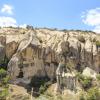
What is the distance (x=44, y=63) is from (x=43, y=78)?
2727 mm

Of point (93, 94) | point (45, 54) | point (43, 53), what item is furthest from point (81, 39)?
point (93, 94)

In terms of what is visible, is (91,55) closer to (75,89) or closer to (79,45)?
(79,45)

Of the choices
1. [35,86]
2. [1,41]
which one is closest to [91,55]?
[35,86]

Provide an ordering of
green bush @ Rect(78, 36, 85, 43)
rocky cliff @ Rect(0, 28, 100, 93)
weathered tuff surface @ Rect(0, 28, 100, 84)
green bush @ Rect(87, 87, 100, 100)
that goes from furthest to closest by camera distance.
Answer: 1. green bush @ Rect(78, 36, 85, 43)
2. weathered tuff surface @ Rect(0, 28, 100, 84)
3. rocky cliff @ Rect(0, 28, 100, 93)
4. green bush @ Rect(87, 87, 100, 100)

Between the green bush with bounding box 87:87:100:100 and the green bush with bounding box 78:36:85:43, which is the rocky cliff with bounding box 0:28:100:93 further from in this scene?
the green bush with bounding box 87:87:100:100

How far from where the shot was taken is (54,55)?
6328 cm

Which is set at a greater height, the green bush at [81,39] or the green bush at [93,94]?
the green bush at [81,39]

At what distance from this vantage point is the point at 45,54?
63.1 m

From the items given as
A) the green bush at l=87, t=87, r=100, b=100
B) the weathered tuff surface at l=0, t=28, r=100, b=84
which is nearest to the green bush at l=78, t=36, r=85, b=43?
the weathered tuff surface at l=0, t=28, r=100, b=84

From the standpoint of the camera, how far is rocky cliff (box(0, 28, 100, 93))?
61.0 meters

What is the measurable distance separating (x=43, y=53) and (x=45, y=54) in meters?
0.39

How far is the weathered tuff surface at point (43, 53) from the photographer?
61.2 m

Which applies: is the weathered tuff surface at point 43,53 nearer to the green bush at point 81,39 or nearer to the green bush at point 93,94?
the green bush at point 81,39

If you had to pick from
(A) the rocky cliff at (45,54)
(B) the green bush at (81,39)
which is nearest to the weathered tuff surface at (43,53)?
(A) the rocky cliff at (45,54)
